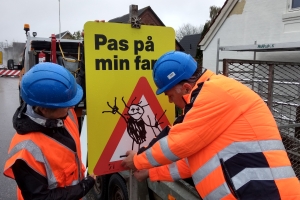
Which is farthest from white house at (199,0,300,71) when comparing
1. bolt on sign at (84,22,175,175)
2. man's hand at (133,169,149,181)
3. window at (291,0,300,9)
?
man's hand at (133,169,149,181)

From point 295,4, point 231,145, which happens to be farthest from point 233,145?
point 295,4

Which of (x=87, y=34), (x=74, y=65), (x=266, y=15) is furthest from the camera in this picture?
(x=266, y=15)

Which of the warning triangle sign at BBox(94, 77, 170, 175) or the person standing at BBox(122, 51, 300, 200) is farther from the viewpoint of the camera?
the warning triangle sign at BBox(94, 77, 170, 175)

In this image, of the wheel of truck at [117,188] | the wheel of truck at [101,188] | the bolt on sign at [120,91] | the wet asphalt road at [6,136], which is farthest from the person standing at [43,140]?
the wet asphalt road at [6,136]

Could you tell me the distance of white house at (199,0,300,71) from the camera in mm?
6346

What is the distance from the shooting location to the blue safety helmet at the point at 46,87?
154 centimetres

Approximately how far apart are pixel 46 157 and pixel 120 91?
0.77 meters

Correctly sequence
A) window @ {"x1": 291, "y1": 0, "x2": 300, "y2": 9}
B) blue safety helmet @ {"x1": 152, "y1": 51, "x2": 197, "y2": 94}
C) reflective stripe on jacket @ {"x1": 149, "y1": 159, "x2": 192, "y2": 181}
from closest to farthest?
blue safety helmet @ {"x1": 152, "y1": 51, "x2": 197, "y2": 94} < reflective stripe on jacket @ {"x1": 149, "y1": 159, "x2": 192, "y2": 181} < window @ {"x1": 291, "y1": 0, "x2": 300, "y2": 9}

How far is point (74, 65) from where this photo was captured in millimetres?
5715

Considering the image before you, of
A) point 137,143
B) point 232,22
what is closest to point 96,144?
point 137,143

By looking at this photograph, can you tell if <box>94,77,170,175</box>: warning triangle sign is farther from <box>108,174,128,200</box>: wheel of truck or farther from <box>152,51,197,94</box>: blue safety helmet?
<box>108,174,128,200</box>: wheel of truck

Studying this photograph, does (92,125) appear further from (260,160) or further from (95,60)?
(260,160)

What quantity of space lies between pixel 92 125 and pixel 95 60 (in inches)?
19.2

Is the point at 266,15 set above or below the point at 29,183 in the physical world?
above
